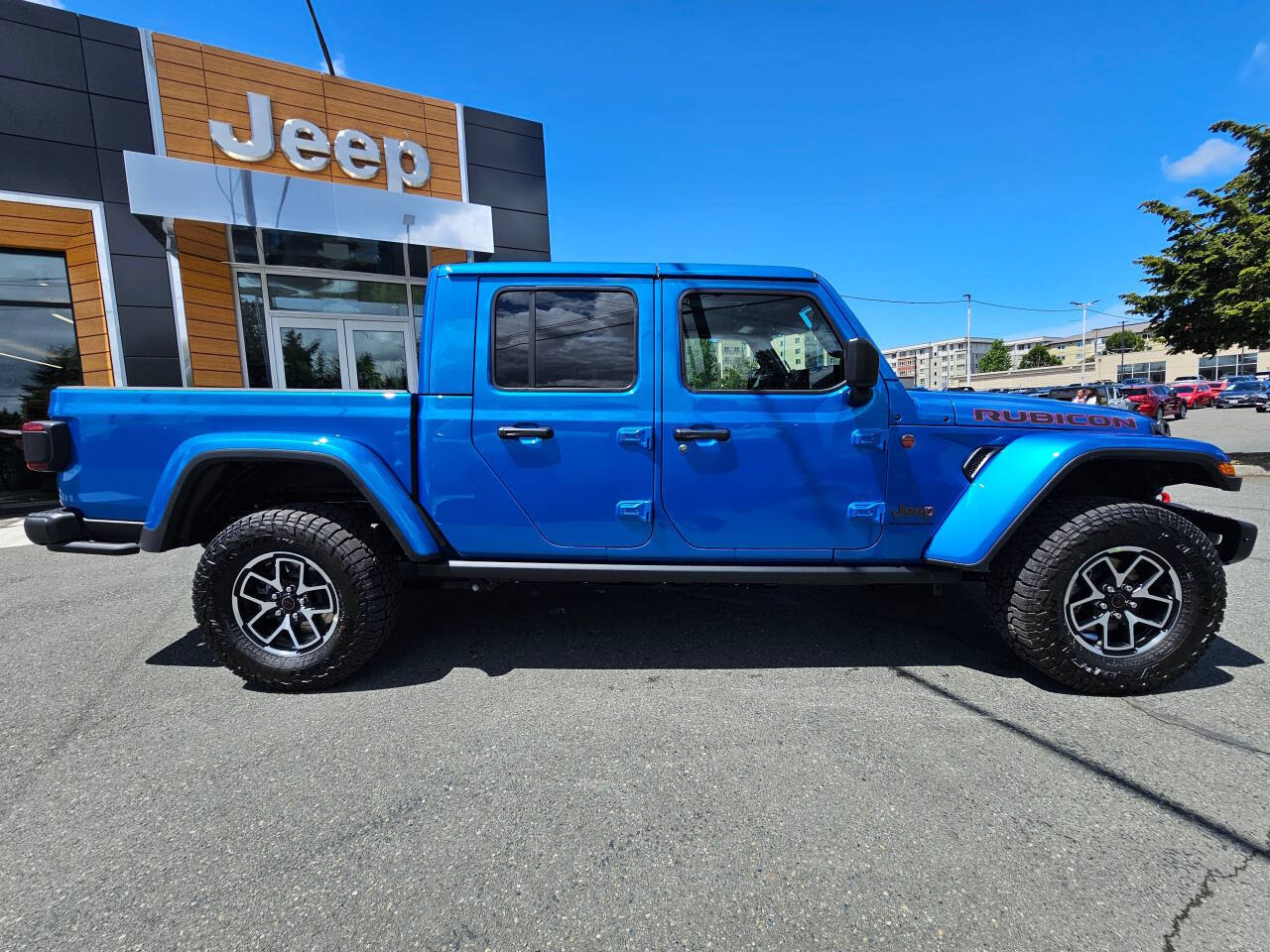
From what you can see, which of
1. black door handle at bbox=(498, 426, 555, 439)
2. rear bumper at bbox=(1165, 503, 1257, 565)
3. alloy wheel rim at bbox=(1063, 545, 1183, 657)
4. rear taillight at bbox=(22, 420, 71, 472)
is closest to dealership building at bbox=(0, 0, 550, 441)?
rear taillight at bbox=(22, 420, 71, 472)

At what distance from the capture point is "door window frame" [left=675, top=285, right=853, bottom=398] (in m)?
2.72

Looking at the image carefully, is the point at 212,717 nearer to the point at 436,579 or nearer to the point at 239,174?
the point at 436,579

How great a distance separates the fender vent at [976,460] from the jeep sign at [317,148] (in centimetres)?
977

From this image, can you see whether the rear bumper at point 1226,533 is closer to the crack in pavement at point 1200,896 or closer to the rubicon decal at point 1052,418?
the rubicon decal at point 1052,418

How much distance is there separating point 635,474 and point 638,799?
4.41 feet

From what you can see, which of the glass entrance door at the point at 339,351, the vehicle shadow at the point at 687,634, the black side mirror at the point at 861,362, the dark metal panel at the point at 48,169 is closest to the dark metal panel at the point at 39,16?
the dark metal panel at the point at 48,169

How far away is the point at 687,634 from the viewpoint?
11.1ft

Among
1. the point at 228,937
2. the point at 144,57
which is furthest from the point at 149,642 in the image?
the point at 144,57

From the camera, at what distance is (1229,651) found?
3.05 meters

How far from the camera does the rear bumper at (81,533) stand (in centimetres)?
278

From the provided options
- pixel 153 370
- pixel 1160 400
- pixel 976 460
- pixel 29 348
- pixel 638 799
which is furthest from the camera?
pixel 1160 400

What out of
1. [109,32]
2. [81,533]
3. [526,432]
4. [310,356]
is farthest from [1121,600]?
[109,32]

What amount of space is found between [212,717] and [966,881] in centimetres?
297

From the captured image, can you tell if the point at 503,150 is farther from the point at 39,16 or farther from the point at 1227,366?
the point at 1227,366
